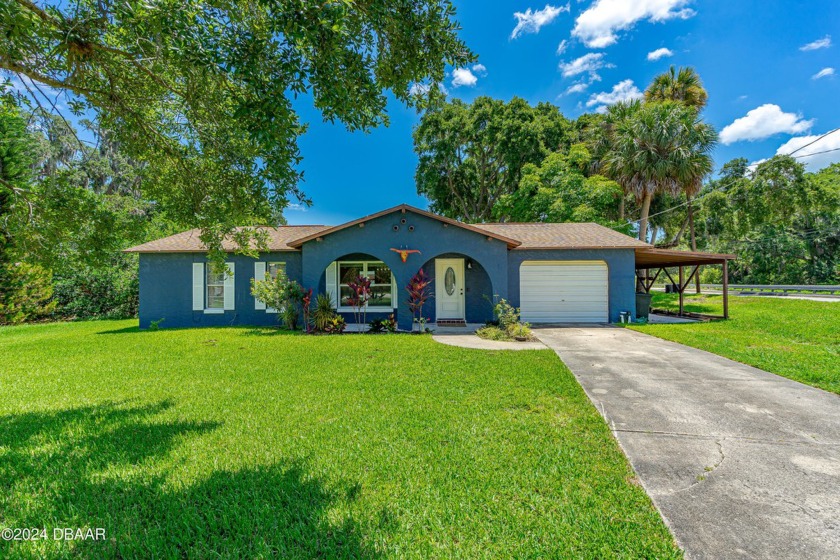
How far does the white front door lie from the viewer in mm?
12945

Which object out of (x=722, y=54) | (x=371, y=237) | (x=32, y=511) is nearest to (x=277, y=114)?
(x=32, y=511)

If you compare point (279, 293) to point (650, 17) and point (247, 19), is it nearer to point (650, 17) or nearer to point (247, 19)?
point (247, 19)

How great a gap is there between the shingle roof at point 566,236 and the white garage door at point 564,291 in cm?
77

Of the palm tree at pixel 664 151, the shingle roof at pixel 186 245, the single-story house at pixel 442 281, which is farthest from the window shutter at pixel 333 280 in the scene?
the palm tree at pixel 664 151

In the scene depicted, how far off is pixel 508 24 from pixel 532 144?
1030 centimetres

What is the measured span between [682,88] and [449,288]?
1948 cm

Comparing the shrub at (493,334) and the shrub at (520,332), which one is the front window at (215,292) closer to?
the shrub at (493,334)

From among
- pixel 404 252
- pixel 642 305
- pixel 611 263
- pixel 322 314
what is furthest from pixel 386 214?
pixel 642 305

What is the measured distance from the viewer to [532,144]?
21.7 m

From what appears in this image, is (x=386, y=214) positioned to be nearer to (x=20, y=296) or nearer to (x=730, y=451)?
(x=730, y=451)

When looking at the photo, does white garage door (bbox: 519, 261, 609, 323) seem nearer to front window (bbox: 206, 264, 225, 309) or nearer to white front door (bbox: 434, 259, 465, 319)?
white front door (bbox: 434, 259, 465, 319)

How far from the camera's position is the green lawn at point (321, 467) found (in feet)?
7.49

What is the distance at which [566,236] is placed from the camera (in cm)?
1307

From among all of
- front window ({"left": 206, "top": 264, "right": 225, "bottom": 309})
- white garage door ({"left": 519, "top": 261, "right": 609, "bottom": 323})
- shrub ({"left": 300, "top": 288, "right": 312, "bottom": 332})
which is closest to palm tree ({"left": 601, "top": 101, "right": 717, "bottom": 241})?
white garage door ({"left": 519, "top": 261, "right": 609, "bottom": 323})
